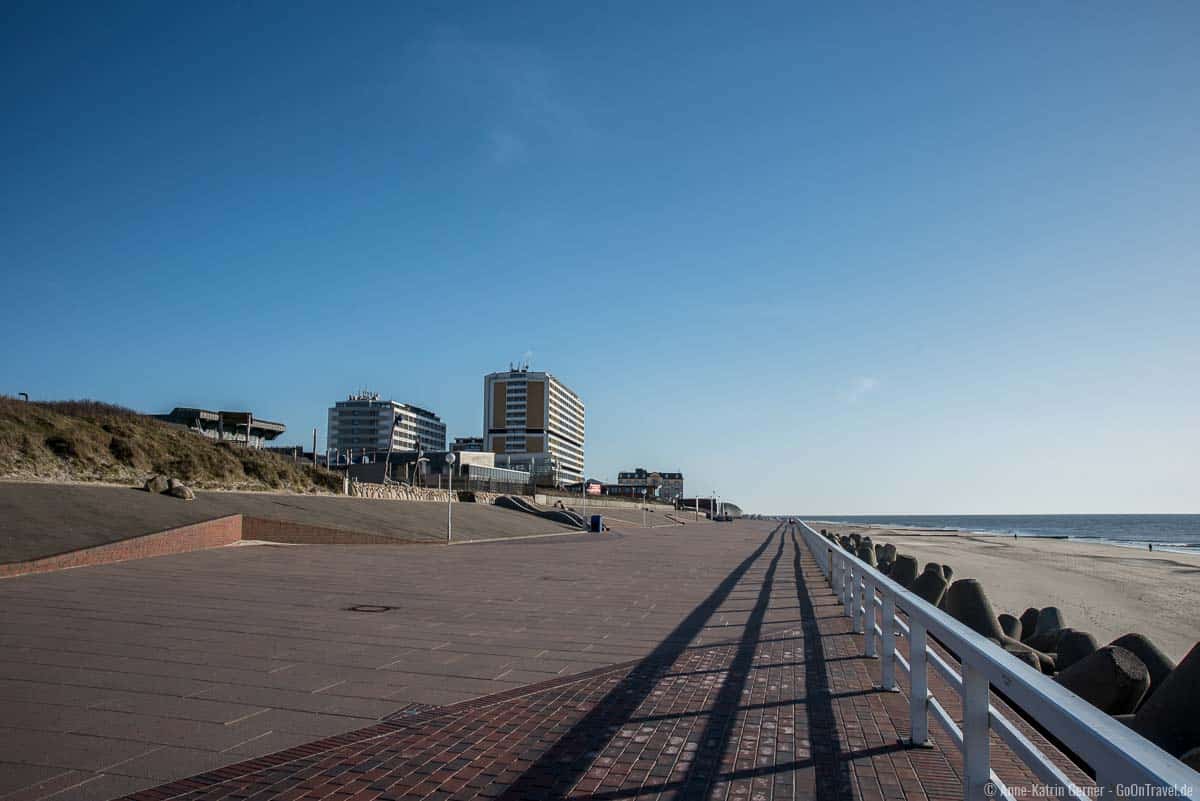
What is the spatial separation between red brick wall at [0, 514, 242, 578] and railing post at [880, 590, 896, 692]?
11.7 metres

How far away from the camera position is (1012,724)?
3.82 metres

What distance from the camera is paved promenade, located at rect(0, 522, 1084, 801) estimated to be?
405 cm

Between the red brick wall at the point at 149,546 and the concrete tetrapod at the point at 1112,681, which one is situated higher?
the red brick wall at the point at 149,546

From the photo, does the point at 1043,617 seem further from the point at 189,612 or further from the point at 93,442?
the point at 93,442

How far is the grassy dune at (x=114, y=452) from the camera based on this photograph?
831 inches

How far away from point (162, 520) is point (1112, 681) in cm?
1569

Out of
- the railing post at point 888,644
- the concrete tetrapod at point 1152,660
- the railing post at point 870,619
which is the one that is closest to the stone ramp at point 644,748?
the railing post at point 888,644

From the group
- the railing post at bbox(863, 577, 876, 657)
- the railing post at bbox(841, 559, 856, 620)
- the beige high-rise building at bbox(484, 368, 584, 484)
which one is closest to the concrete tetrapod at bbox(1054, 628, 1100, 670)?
the railing post at bbox(841, 559, 856, 620)

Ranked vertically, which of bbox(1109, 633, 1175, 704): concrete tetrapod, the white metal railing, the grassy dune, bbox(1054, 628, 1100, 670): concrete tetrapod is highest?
the grassy dune

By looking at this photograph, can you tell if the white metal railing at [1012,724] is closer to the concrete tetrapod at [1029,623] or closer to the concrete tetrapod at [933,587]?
the concrete tetrapod at [933,587]

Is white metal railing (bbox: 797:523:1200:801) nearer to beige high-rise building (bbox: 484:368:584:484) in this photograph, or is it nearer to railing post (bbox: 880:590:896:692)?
railing post (bbox: 880:590:896:692)

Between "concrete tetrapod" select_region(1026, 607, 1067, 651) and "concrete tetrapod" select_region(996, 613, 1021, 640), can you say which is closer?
"concrete tetrapod" select_region(1026, 607, 1067, 651)

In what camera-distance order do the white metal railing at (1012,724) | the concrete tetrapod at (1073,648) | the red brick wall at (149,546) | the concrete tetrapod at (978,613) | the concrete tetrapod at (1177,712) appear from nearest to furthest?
1. the white metal railing at (1012,724)
2. the concrete tetrapod at (1177,712)
3. the concrete tetrapod at (1073,648)
4. the concrete tetrapod at (978,613)
5. the red brick wall at (149,546)

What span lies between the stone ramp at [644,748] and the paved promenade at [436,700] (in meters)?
0.02
